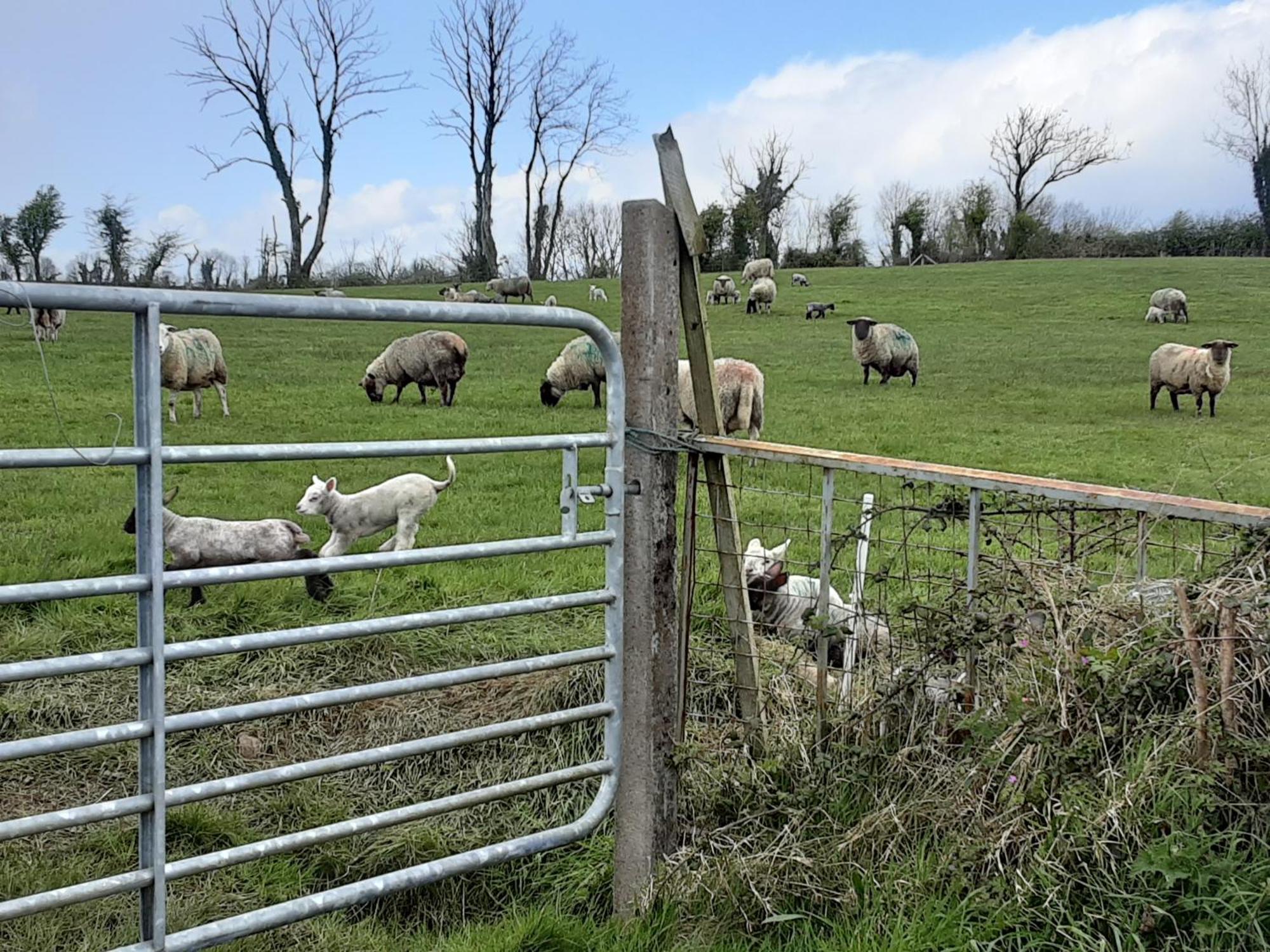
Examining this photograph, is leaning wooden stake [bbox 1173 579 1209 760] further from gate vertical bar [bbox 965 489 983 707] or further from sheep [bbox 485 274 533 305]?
sheep [bbox 485 274 533 305]

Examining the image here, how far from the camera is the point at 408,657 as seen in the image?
5301mm

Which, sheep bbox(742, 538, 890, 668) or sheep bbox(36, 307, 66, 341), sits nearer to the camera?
sheep bbox(742, 538, 890, 668)

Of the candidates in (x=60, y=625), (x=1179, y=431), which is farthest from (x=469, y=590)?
(x=1179, y=431)

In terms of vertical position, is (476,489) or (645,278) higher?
(645,278)

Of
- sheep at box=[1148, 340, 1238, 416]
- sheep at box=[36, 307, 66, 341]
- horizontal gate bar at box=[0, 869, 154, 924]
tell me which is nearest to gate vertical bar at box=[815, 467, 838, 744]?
horizontal gate bar at box=[0, 869, 154, 924]

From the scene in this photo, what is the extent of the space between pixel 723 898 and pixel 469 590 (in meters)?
3.64

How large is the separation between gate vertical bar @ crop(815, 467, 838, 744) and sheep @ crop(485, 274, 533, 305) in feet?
134

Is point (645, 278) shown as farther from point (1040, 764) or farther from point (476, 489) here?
point (476, 489)

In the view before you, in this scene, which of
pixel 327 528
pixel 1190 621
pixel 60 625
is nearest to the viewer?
pixel 1190 621

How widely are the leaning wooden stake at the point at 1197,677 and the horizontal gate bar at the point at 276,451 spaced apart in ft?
5.18

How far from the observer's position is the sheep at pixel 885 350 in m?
20.7

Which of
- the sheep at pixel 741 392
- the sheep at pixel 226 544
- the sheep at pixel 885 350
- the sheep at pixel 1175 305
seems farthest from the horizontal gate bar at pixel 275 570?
the sheep at pixel 1175 305

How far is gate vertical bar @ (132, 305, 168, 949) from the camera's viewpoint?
2.44m

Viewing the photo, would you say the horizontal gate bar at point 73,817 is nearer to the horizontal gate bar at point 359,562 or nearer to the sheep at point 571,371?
the horizontal gate bar at point 359,562
